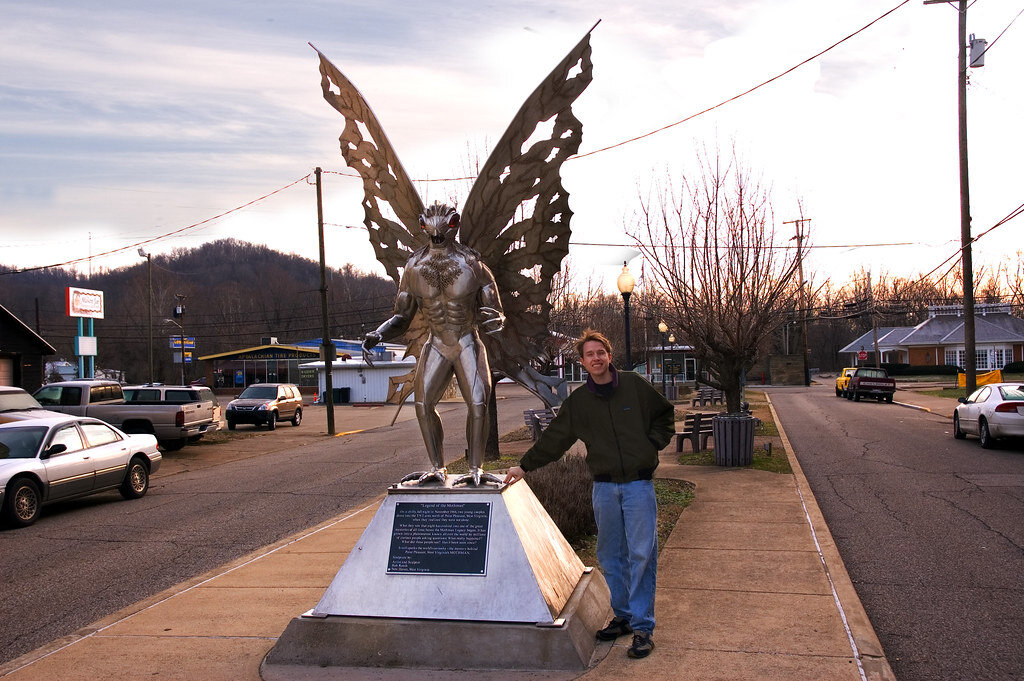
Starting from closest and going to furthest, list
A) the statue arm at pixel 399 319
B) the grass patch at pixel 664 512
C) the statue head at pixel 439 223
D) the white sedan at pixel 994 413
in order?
the statue head at pixel 439 223 < the statue arm at pixel 399 319 < the grass patch at pixel 664 512 < the white sedan at pixel 994 413

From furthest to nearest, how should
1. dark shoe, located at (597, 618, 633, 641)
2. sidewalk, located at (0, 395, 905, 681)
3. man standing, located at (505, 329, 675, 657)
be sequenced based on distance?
dark shoe, located at (597, 618, 633, 641), man standing, located at (505, 329, 675, 657), sidewalk, located at (0, 395, 905, 681)

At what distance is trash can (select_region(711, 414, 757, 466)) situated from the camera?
1445 centimetres

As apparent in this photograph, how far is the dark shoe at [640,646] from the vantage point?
510cm

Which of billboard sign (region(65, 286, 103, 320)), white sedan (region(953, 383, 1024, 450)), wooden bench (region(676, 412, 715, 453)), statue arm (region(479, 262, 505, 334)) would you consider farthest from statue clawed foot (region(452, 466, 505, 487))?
billboard sign (region(65, 286, 103, 320))

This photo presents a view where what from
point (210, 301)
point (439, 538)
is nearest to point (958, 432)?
point (439, 538)

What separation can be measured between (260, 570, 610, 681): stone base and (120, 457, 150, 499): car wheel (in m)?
9.75

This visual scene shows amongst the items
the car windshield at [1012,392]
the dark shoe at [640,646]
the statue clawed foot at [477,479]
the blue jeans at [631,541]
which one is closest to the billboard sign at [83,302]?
the car windshield at [1012,392]

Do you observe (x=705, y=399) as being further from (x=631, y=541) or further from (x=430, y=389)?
(x=631, y=541)

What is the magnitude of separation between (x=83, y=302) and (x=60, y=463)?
27673mm

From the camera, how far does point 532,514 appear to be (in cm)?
609

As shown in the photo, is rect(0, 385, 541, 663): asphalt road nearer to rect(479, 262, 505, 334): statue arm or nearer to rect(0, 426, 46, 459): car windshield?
rect(0, 426, 46, 459): car windshield

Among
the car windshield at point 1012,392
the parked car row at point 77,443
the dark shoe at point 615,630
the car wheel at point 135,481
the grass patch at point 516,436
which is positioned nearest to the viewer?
the dark shoe at point 615,630

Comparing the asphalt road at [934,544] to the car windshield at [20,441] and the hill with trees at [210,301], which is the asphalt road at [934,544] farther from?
the hill with trees at [210,301]

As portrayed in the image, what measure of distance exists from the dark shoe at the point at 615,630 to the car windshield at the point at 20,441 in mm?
9702
